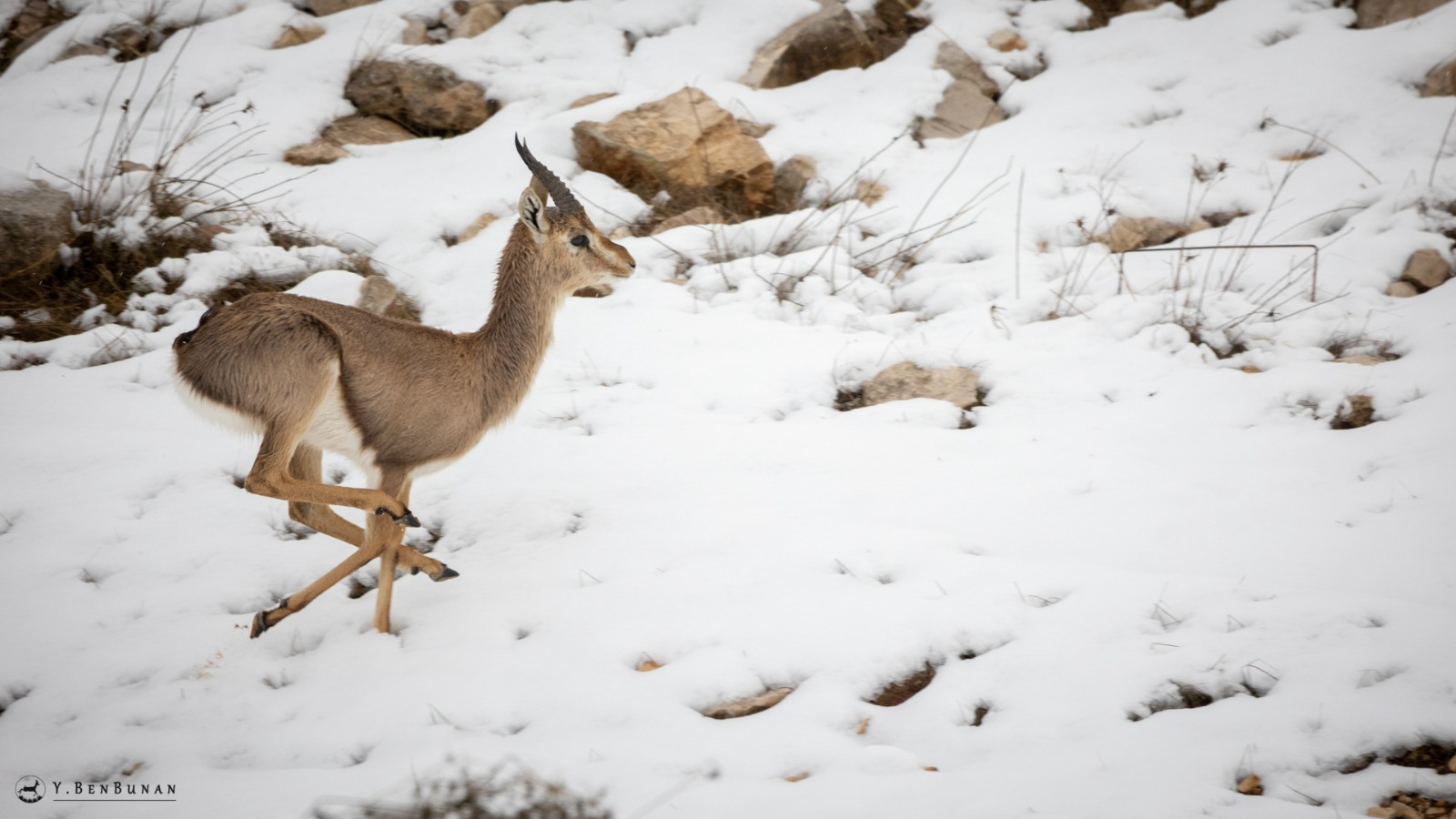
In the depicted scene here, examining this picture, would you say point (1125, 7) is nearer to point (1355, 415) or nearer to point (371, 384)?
point (1355, 415)

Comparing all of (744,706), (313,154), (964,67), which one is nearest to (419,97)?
(313,154)

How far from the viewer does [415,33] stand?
9.68 metres

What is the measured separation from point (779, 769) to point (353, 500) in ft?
6.80

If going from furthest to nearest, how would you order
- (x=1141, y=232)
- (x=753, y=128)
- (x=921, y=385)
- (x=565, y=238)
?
1. (x=753, y=128)
2. (x=1141, y=232)
3. (x=921, y=385)
4. (x=565, y=238)

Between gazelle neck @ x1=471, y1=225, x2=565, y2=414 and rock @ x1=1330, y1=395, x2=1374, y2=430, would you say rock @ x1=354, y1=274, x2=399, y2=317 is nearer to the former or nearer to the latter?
gazelle neck @ x1=471, y1=225, x2=565, y2=414

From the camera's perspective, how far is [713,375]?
6.04m

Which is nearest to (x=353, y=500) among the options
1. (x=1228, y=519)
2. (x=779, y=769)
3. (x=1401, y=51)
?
(x=779, y=769)

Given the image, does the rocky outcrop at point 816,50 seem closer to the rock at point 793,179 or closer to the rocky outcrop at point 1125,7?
the rock at point 793,179

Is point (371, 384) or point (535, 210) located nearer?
point (371, 384)

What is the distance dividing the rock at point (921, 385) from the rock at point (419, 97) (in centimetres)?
512

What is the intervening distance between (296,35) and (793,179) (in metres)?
5.41

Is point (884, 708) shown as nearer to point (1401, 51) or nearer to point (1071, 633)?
point (1071, 633)

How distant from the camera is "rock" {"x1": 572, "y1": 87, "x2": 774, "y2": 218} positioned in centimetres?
810

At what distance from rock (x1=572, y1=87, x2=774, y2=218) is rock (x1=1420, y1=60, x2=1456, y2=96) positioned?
549cm
